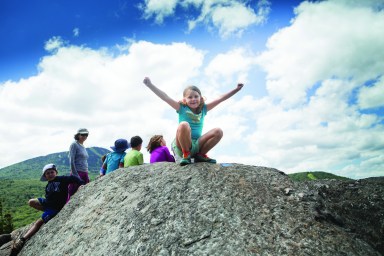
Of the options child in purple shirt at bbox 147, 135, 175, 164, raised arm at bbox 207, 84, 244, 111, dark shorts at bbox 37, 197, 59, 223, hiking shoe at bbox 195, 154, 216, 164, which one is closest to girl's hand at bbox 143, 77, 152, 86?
raised arm at bbox 207, 84, 244, 111

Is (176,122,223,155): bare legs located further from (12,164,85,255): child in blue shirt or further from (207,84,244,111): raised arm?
(12,164,85,255): child in blue shirt

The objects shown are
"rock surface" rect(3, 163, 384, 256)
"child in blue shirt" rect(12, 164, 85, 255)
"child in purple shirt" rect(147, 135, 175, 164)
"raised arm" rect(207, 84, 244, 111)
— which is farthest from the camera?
"child in purple shirt" rect(147, 135, 175, 164)

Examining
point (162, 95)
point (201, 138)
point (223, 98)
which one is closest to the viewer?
point (201, 138)

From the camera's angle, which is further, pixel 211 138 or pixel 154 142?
pixel 154 142

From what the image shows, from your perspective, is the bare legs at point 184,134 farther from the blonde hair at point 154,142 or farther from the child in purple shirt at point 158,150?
the blonde hair at point 154,142

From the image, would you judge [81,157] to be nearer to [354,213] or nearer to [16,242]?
[16,242]

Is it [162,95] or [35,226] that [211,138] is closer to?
[162,95]

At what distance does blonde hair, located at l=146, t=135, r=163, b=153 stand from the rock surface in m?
1.82

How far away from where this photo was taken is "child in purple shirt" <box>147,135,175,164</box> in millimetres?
9117

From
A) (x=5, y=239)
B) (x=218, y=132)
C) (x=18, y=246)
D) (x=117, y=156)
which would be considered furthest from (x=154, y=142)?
(x=5, y=239)

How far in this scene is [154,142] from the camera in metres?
9.48

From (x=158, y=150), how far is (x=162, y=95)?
9.03ft

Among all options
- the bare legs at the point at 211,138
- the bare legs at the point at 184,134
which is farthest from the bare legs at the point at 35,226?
the bare legs at the point at 211,138

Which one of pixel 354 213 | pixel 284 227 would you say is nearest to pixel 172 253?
pixel 284 227
